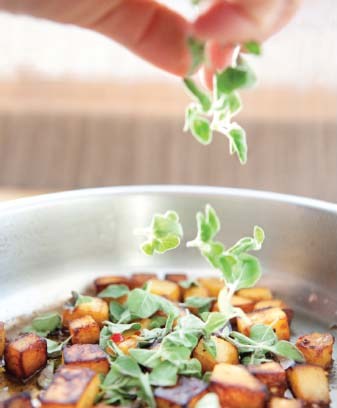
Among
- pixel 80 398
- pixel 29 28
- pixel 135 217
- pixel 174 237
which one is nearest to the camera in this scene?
pixel 80 398

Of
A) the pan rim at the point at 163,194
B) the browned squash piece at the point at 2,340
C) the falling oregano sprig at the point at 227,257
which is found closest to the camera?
the falling oregano sprig at the point at 227,257

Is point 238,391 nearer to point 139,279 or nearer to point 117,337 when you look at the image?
point 117,337

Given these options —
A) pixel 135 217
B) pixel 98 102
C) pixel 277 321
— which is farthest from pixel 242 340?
pixel 98 102

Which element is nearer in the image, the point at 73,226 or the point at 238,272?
the point at 238,272

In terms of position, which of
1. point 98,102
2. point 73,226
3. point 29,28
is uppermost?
point 29,28

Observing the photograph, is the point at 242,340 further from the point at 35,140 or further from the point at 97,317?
the point at 35,140

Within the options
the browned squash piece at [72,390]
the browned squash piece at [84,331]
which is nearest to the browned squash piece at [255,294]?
the browned squash piece at [84,331]

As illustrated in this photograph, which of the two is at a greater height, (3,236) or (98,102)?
(98,102)

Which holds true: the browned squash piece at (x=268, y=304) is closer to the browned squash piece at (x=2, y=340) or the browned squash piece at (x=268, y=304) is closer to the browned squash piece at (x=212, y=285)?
the browned squash piece at (x=212, y=285)
